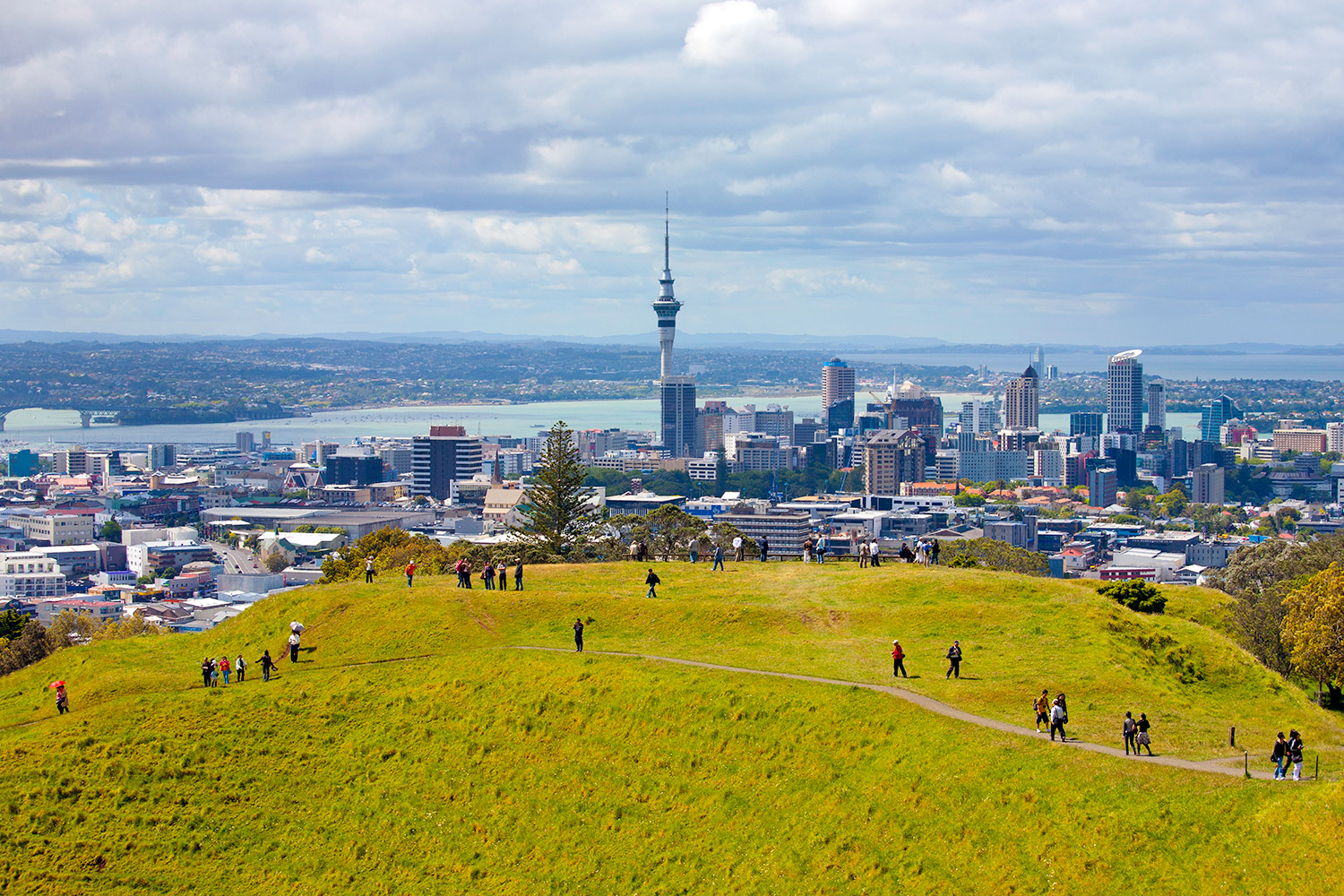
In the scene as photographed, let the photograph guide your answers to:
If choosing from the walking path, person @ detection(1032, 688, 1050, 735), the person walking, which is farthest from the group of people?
person @ detection(1032, 688, 1050, 735)

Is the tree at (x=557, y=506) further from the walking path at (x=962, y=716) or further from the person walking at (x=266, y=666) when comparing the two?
the walking path at (x=962, y=716)

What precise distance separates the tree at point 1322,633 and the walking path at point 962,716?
12.0 m

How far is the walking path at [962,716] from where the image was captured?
25.8 metres

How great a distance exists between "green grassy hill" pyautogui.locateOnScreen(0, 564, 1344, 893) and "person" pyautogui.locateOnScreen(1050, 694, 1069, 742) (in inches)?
17.8

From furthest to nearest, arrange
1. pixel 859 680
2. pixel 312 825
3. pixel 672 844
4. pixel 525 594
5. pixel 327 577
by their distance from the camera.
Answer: pixel 327 577
pixel 525 594
pixel 859 680
pixel 312 825
pixel 672 844

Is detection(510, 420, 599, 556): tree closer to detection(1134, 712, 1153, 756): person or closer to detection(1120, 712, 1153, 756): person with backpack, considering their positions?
detection(1120, 712, 1153, 756): person with backpack

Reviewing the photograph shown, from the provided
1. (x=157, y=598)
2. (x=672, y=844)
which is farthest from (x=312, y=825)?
(x=157, y=598)

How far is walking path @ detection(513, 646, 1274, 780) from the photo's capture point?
84.6 feet

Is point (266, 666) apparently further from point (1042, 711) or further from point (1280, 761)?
point (1280, 761)

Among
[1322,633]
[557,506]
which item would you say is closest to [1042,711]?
[1322,633]

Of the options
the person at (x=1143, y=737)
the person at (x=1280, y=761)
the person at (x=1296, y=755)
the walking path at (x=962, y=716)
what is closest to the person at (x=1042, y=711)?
the walking path at (x=962, y=716)

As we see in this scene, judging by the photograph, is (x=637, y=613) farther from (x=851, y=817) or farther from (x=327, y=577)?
(x=327, y=577)

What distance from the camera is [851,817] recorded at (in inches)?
1057

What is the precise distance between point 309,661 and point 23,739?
25.8 feet
